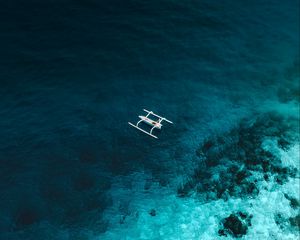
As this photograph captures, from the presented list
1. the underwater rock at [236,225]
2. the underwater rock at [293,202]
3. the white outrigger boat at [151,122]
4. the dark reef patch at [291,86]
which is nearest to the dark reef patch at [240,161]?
the underwater rock at [293,202]

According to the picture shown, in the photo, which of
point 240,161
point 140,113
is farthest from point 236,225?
point 140,113

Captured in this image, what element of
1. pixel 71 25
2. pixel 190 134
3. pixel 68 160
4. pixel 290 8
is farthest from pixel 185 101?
pixel 290 8

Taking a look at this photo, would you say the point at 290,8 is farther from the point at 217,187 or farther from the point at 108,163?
the point at 108,163

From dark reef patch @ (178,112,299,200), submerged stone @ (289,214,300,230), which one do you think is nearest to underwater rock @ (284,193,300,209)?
submerged stone @ (289,214,300,230)

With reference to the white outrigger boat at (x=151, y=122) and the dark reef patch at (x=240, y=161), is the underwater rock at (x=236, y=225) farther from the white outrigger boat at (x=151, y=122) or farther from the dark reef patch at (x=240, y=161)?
the white outrigger boat at (x=151, y=122)

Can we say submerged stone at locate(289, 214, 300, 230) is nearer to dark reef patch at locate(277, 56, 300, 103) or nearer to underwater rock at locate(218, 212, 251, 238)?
underwater rock at locate(218, 212, 251, 238)
